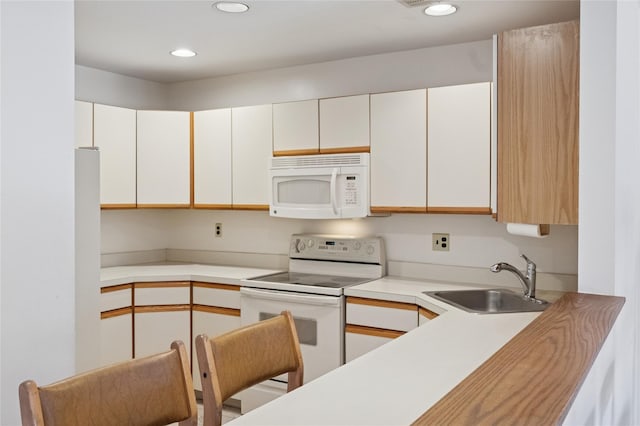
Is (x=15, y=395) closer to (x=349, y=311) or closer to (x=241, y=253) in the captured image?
(x=349, y=311)

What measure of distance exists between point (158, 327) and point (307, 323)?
1.07 meters

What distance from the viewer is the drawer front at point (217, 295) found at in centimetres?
350

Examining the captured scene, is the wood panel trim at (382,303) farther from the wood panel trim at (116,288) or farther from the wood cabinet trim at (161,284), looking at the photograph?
the wood panel trim at (116,288)

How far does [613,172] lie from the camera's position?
201 centimetres

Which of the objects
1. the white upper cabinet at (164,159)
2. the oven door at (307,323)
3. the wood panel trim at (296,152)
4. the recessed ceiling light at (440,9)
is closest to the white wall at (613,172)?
the recessed ceiling light at (440,9)

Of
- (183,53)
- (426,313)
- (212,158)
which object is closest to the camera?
(426,313)

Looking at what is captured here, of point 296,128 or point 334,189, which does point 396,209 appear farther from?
point 296,128

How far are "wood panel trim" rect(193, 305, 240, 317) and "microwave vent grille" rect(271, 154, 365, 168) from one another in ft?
3.20

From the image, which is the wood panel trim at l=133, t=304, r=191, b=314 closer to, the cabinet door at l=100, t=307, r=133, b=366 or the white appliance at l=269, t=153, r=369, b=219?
the cabinet door at l=100, t=307, r=133, b=366

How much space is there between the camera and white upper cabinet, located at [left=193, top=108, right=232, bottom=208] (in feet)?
12.6

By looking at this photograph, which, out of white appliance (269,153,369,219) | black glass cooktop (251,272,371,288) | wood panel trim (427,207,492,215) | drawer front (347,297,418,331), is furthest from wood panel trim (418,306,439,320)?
white appliance (269,153,369,219)

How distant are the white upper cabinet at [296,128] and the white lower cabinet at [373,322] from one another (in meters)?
1.05

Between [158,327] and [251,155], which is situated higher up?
[251,155]

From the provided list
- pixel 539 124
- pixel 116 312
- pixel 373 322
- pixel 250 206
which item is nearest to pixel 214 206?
pixel 250 206
